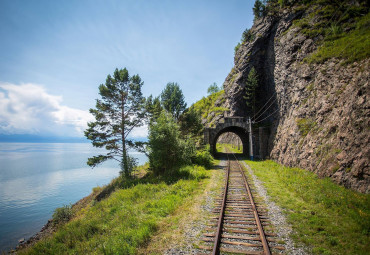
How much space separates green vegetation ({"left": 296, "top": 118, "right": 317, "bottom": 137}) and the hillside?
0.37 feet

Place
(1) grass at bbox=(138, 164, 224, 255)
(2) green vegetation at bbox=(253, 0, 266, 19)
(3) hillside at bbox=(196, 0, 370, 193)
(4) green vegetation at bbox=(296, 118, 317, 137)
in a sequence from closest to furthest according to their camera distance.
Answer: (1) grass at bbox=(138, 164, 224, 255), (3) hillside at bbox=(196, 0, 370, 193), (4) green vegetation at bbox=(296, 118, 317, 137), (2) green vegetation at bbox=(253, 0, 266, 19)

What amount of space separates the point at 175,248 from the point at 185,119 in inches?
937

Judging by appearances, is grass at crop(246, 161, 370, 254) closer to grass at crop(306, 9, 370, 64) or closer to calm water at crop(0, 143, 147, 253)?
grass at crop(306, 9, 370, 64)

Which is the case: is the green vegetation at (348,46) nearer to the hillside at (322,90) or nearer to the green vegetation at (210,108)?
the hillside at (322,90)

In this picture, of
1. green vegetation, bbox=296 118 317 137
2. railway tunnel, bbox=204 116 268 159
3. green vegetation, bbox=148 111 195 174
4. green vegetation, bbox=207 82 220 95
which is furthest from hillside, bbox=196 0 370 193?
green vegetation, bbox=207 82 220 95

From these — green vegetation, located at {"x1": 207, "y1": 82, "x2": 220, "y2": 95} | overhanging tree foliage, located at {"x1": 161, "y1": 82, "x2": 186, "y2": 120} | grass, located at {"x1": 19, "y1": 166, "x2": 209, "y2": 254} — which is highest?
green vegetation, located at {"x1": 207, "y1": 82, "x2": 220, "y2": 95}

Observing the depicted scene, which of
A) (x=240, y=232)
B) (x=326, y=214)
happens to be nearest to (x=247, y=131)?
(x=326, y=214)

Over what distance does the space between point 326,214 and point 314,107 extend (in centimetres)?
1218

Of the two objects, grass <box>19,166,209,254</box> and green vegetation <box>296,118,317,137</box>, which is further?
green vegetation <box>296,118,317,137</box>

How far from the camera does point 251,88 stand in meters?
35.8

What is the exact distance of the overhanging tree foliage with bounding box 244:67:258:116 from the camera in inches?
1378

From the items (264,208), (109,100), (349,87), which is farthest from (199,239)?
(109,100)

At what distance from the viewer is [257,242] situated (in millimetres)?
5648

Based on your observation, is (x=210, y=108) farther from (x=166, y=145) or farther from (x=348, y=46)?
(x=348, y=46)
